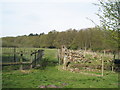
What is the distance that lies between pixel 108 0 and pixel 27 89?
762 centimetres

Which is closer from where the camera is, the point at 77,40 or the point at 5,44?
the point at 5,44

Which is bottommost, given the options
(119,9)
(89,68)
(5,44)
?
(89,68)

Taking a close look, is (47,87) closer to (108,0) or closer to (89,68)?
(108,0)

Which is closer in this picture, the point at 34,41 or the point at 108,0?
the point at 108,0

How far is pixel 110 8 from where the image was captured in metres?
11.0

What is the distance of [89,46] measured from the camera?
48625 mm

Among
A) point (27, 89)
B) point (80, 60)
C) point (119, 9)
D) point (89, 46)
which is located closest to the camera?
point (27, 89)

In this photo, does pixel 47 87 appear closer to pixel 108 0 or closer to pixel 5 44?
pixel 108 0

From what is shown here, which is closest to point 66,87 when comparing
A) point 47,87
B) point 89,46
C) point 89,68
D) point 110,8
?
point 47,87

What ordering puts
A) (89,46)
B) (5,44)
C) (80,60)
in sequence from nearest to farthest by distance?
(5,44)
(80,60)
(89,46)

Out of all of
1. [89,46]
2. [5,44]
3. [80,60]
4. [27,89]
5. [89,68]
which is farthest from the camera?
[89,46]

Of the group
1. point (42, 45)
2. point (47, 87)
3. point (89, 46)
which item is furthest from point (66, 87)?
point (42, 45)

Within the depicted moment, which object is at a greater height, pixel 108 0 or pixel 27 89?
pixel 108 0

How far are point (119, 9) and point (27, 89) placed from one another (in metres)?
7.59
